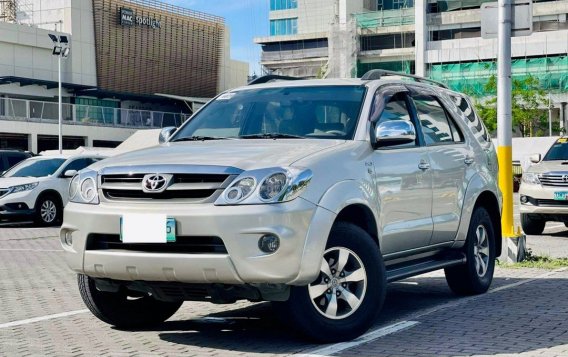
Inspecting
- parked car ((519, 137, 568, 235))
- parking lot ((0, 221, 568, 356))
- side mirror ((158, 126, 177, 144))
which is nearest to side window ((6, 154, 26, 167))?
parked car ((519, 137, 568, 235))

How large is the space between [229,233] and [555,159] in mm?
12049

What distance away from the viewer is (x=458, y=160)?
26.5 ft

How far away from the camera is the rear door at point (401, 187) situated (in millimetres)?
6738

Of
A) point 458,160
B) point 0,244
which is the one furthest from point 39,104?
point 458,160

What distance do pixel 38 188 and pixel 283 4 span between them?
277 feet

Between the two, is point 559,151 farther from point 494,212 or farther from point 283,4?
point 283,4

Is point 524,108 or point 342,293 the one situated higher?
point 524,108

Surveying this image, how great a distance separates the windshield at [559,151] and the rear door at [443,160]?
8.61 meters

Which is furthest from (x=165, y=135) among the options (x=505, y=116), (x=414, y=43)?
(x=414, y=43)

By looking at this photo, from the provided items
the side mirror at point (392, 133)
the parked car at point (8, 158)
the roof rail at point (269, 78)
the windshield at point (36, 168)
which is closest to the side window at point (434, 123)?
the side mirror at point (392, 133)

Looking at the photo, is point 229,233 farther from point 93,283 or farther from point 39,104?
point 39,104

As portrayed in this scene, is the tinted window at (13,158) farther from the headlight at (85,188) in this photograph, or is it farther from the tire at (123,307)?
the headlight at (85,188)

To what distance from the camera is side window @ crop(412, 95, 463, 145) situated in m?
7.84

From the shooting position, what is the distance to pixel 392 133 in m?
6.68
